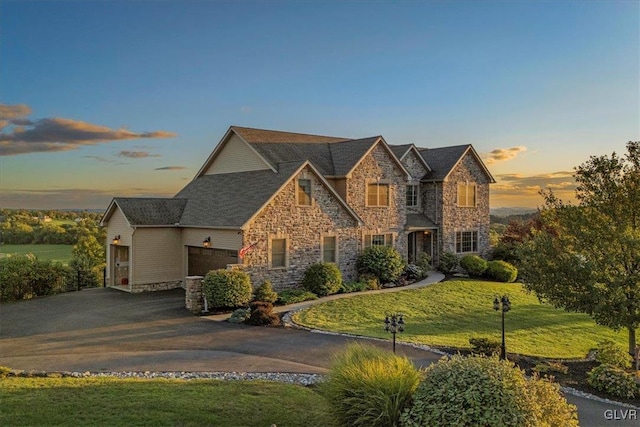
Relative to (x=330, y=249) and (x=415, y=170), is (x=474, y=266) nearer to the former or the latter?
(x=415, y=170)

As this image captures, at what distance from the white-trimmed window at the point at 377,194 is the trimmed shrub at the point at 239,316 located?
11872mm

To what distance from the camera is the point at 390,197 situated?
28312 millimetres

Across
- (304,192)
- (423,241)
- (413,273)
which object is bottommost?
(413,273)

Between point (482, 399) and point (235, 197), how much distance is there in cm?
1901

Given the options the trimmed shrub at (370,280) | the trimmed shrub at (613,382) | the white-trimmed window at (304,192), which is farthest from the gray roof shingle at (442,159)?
the trimmed shrub at (613,382)

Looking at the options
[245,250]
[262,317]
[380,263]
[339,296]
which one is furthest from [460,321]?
[245,250]

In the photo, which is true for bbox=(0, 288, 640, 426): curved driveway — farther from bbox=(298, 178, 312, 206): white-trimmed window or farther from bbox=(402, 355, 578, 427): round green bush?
bbox=(298, 178, 312, 206): white-trimmed window

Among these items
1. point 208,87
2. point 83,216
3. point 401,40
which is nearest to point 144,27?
point 208,87

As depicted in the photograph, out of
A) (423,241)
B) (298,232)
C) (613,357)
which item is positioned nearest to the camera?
(613,357)

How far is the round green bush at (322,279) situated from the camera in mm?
22422

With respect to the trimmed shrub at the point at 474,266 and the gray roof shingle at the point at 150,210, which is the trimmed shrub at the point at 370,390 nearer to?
the gray roof shingle at the point at 150,210

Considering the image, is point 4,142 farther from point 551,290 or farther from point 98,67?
point 551,290

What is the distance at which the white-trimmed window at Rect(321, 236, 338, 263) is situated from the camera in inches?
955

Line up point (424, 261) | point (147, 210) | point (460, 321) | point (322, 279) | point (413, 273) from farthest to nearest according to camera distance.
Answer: point (424, 261) < point (413, 273) < point (147, 210) < point (322, 279) < point (460, 321)
